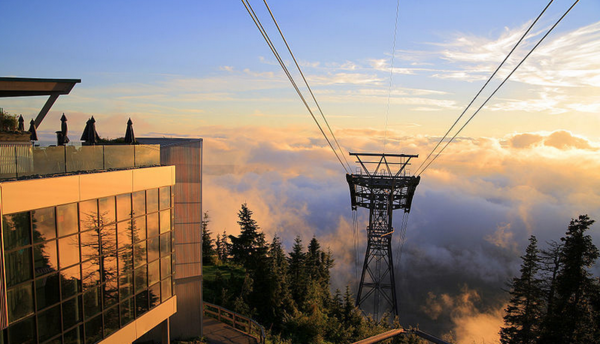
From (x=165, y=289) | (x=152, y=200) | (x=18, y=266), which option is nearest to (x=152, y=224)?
(x=152, y=200)

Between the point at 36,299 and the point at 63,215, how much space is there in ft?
8.09

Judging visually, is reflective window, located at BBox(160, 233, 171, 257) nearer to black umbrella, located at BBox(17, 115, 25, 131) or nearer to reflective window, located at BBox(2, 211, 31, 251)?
reflective window, located at BBox(2, 211, 31, 251)

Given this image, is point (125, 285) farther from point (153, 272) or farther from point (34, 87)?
point (34, 87)

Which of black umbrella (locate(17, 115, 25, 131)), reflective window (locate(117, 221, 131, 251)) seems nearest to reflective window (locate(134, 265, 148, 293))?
reflective window (locate(117, 221, 131, 251))

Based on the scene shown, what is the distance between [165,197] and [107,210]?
138 inches

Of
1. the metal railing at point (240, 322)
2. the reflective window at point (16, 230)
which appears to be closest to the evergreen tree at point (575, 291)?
the metal railing at point (240, 322)

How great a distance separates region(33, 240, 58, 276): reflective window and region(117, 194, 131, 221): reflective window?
2795 mm

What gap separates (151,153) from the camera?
53.6 feet

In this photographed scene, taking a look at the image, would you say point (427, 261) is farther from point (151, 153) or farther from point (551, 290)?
point (151, 153)

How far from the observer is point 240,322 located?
2236 centimetres

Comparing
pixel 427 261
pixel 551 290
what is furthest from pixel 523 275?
pixel 427 261

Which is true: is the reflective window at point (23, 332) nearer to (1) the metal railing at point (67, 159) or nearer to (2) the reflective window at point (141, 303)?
(1) the metal railing at point (67, 159)

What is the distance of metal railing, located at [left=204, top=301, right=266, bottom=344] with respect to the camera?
68.3ft

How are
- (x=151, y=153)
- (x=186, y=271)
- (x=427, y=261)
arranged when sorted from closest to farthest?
(x=151, y=153), (x=186, y=271), (x=427, y=261)
